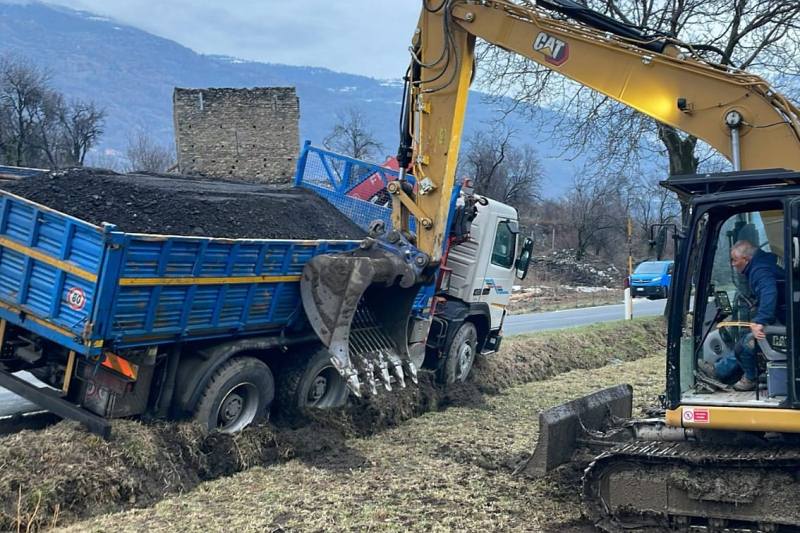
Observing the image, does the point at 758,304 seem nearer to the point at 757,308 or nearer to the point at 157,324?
the point at 757,308

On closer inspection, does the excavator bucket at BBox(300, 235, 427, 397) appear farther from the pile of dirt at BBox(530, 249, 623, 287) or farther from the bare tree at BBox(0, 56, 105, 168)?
the pile of dirt at BBox(530, 249, 623, 287)

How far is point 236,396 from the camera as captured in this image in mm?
8062

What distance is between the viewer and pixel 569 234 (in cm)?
5266

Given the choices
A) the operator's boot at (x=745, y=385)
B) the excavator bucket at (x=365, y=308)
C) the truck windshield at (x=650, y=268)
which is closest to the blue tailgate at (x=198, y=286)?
the excavator bucket at (x=365, y=308)

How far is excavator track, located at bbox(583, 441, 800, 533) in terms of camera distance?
542 centimetres

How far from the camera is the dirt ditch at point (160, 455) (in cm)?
584

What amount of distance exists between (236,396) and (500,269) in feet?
17.5

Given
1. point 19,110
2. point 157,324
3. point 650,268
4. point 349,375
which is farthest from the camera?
point 19,110

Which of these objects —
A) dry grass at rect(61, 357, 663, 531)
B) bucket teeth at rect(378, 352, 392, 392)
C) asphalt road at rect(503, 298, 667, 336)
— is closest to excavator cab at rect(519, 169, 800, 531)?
dry grass at rect(61, 357, 663, 531)

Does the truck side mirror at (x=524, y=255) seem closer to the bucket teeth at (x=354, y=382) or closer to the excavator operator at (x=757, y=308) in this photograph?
the bucket teeth at (x=354, y=382)

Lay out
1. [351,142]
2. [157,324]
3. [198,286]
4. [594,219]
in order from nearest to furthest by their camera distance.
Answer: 1. [157,324]
2. [198,286]
3. [594,219]
4. [351,142]

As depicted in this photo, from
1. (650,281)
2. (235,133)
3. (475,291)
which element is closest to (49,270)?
(475,291)

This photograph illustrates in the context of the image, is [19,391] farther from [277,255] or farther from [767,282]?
[767,282]

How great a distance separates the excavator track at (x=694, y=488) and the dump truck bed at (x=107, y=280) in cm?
370
